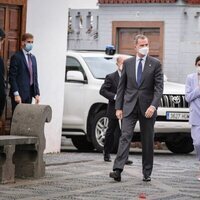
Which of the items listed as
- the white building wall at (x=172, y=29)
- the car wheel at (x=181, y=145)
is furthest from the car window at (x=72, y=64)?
the white building wall at (x=172, y=29)

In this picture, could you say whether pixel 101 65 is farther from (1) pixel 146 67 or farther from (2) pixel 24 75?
(1) pixel 146 67

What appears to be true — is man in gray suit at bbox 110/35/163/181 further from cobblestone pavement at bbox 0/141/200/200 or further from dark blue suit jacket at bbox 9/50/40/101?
dark blue suit jacket at bbox 9/50/40/101

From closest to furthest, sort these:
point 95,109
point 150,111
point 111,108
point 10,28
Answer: point 150,111 → point 10,28 → point 111,108 → point 95,109

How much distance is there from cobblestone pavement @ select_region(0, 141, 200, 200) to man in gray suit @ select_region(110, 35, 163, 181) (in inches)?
11.8

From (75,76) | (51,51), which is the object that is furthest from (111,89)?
(75,76)

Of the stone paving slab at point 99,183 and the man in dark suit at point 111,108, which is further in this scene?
the man in dark suit at point 111,108

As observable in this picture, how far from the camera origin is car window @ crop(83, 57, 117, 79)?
19.4 metres

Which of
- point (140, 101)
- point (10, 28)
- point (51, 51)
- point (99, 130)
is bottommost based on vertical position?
point (99, 130)

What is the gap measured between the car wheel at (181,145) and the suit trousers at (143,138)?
18.6 feet

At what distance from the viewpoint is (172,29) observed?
28672 millimetres

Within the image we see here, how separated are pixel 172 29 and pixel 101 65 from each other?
9222 millimetres

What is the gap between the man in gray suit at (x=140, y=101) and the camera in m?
13.8

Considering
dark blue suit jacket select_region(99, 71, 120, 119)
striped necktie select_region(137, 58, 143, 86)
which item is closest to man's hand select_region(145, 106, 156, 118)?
striped necktie select_region(137, 58, 143, 86)

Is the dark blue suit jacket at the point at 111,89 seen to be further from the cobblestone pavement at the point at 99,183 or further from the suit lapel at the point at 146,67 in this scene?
the suit lapel at the point at 146,67
